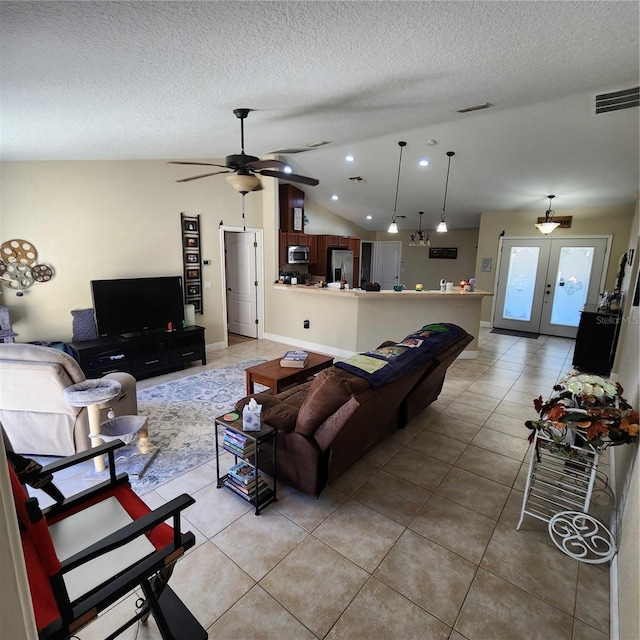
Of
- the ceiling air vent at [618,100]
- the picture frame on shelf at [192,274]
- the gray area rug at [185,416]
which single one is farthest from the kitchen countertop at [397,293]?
the ceiling air vent at [618,100]

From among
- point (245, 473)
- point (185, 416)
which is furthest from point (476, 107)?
point (185, 416)

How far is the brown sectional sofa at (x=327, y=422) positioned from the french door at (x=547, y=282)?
5.77m

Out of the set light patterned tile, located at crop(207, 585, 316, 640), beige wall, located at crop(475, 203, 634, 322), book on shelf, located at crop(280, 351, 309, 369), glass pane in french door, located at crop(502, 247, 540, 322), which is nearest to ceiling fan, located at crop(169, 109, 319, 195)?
book on shelf, located at crop(280, 351, 309, 369)

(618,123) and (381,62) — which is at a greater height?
(618,123)

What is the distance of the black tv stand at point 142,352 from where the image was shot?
4105 millimetres

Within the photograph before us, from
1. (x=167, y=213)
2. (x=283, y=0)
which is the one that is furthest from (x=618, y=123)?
(x=167, y=213)

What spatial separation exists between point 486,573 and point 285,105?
11.6ft

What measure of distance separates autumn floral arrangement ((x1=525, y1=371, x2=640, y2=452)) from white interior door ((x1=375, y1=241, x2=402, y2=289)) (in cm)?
825

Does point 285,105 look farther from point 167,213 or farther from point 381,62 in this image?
point 167,213

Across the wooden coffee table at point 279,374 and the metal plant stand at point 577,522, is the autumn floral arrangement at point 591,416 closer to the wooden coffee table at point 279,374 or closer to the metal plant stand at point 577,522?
the metal plant stand at point 577,522

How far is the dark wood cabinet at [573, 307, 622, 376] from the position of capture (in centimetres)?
488

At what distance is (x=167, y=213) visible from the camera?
5082mm

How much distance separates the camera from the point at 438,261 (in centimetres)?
966

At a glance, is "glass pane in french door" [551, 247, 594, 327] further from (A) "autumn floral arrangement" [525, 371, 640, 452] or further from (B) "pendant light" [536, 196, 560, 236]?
(A) "autumn floral arrangement" [525, 371, 640, 452]
